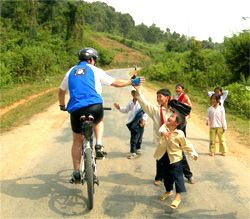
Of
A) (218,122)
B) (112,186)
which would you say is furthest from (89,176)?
(218,122)

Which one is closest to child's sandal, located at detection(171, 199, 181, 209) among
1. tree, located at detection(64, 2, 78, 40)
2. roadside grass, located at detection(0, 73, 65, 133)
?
roadside grass, located at detection(0, 73, 65, 133)

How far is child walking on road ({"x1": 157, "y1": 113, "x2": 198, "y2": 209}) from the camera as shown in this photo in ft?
12.0

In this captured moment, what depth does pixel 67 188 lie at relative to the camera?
4113mm

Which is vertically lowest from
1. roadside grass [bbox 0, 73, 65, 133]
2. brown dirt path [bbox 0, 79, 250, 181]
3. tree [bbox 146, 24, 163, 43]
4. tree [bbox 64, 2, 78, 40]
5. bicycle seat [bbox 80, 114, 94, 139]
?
roadside grass [bbox 0, 73, 65, 133]

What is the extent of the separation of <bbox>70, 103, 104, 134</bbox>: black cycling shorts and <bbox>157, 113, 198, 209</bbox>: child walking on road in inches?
35.5

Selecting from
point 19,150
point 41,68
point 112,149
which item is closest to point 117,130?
point 112,149

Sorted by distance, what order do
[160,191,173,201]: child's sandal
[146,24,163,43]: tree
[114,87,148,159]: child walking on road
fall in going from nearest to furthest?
[160,191,173,201]: child's sandal, [114,87,148,159]: child walking on road, [146,24,163,43]: tree

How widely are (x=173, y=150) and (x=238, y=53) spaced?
15915 mm

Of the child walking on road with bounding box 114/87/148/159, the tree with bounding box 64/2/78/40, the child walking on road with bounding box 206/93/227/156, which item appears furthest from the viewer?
the tree with bounding box 64/2/78/40

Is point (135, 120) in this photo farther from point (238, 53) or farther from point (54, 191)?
point (238, 53)

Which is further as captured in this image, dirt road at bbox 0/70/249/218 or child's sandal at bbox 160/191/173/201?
child's sandal at bbox 160/191/173/201

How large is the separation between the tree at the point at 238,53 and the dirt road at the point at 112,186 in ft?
42.1

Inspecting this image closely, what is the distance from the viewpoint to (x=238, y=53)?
17.4 meters

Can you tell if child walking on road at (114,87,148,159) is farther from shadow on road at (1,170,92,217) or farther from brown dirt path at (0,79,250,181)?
brown dirt path at (0,79,250,181)
